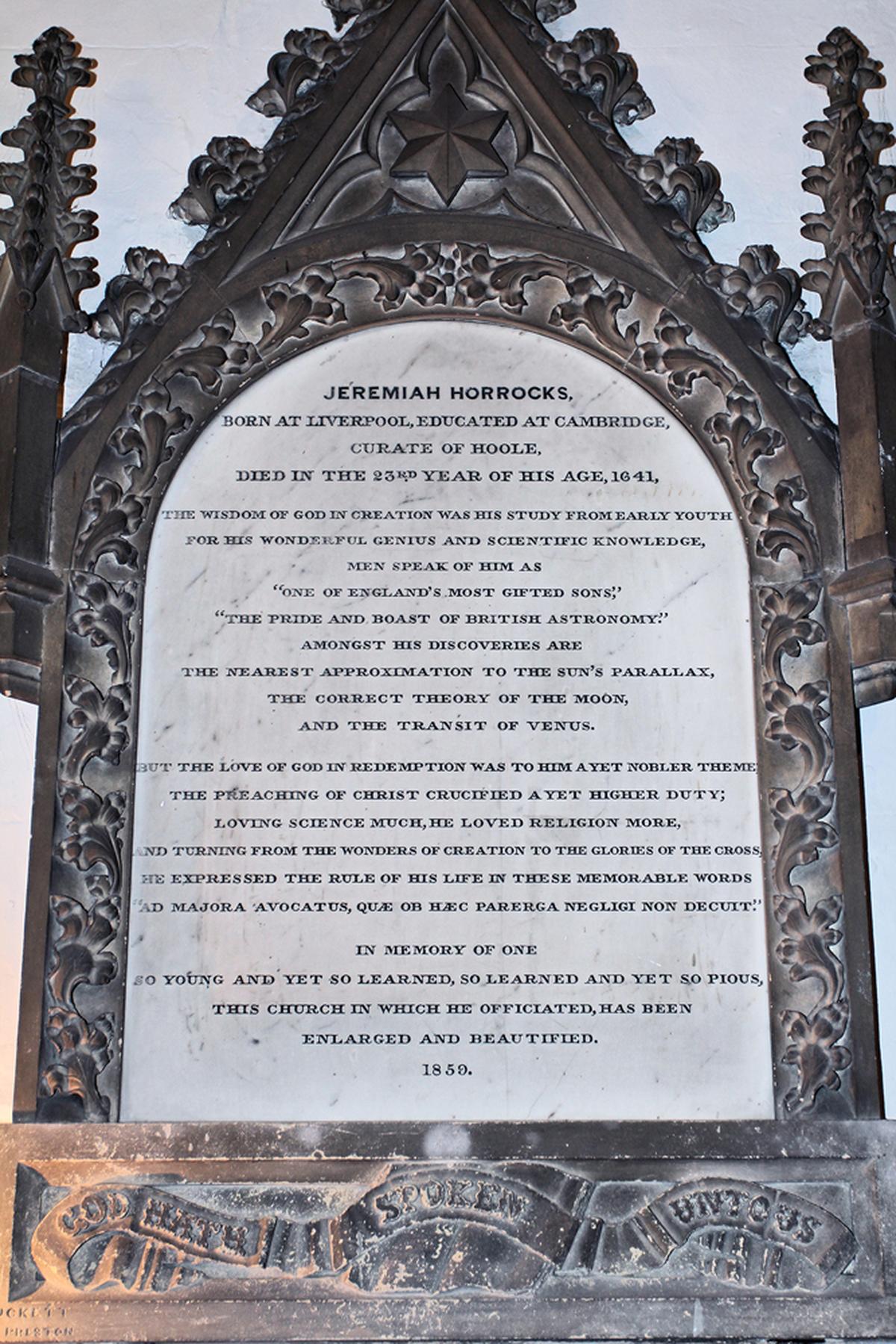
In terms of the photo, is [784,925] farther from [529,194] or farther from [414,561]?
[529,194]

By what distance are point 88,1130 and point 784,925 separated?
1.78 metres

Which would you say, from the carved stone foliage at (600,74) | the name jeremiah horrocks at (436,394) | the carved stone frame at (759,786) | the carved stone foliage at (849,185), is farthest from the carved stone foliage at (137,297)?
the carved stone foliage at (849,185)

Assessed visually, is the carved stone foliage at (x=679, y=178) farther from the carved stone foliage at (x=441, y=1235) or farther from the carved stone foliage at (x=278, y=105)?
the carved stone foliage at (x=441, y=1235)

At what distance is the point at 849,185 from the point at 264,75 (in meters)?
1.79

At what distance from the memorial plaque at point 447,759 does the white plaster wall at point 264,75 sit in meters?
0.70

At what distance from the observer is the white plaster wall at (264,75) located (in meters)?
4.76

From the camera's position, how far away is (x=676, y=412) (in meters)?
4.46

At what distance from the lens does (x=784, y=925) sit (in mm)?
4016

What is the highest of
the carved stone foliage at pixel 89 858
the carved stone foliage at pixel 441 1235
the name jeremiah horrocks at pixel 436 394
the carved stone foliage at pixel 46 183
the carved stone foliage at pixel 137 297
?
the carved stone foliage at pixel 46 183

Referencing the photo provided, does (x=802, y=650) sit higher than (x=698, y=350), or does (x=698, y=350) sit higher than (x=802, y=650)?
(x=698, y=350)

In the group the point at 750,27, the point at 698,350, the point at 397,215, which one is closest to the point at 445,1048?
the point at 698,350

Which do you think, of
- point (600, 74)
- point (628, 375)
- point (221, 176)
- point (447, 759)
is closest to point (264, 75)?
point (221, 176)

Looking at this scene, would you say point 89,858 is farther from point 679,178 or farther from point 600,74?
point 600,74

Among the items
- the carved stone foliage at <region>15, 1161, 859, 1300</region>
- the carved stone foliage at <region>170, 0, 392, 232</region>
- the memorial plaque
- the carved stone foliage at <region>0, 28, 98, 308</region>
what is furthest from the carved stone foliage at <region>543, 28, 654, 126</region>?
the carved stone foliage at <region>15, 1161, 859, 1300</region>
